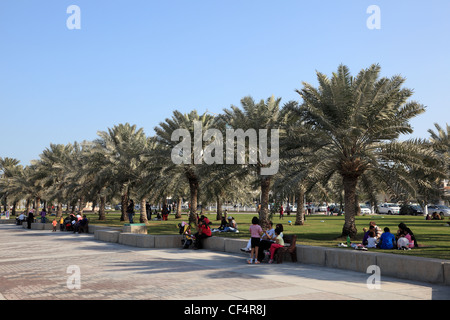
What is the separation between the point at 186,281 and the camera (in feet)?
32.8

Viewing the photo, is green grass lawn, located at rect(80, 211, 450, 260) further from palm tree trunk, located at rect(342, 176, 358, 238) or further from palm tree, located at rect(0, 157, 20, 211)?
palm tree, located at rect(0, 157, 20, 211)

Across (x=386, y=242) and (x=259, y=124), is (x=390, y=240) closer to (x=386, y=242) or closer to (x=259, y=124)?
(x=386, y=242)

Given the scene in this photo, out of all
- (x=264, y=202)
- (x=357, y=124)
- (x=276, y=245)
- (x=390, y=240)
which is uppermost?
(x=357, y=124)

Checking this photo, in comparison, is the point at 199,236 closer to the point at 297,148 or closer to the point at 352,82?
the point at 297,148

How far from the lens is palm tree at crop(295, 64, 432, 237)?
57.2 ft

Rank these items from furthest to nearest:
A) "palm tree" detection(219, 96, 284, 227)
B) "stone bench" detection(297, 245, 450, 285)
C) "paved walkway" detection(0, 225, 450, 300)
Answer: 1. "palm tree" detection(219, 96, 284, 227)
2. "stone bench" detection(297, 245, 450, 285)
3. "paved walkway" detection(0, 225, 450, 300)

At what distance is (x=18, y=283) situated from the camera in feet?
33.5

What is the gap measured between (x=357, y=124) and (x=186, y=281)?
10372 mm

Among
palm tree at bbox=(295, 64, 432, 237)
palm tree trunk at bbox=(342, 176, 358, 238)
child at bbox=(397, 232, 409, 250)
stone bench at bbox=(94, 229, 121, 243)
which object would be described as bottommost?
stone bench at bbox=(94, 229, 121, 243)

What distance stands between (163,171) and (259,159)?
803cm

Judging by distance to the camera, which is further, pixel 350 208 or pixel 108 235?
pixel 108 235

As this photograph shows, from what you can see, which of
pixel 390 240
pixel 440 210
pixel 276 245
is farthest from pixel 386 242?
pixel 440 210

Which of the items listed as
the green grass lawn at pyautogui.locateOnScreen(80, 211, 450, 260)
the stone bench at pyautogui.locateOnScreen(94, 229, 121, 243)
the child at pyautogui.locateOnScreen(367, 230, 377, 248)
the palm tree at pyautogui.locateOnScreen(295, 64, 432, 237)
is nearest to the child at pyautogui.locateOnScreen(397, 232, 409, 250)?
the green grass lawn at pyautogui.locateOnScreen(80, 211, 450, 260)
